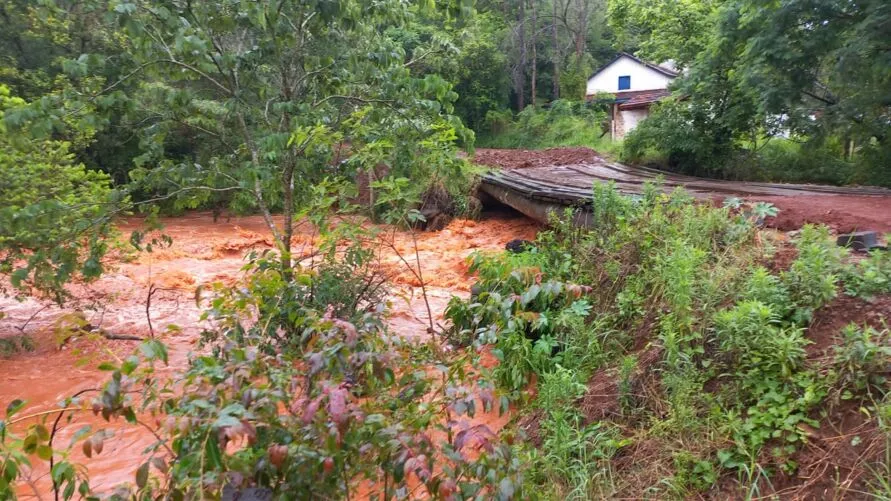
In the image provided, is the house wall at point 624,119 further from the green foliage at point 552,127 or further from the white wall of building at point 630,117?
the green foliage at point 552,127

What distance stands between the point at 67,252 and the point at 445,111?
3.29m

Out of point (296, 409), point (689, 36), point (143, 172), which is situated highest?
point (689, 36)

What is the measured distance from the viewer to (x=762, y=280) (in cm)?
363

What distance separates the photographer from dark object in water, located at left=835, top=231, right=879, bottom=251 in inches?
163

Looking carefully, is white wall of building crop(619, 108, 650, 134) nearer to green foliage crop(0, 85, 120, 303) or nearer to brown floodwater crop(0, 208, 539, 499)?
brown floodwater crop(0, 208, 539, 499)

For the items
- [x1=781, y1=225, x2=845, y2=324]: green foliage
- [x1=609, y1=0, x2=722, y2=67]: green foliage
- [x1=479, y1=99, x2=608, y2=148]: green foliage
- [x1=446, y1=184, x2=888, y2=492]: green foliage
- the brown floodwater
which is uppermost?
[x1=609, y1=0, x2=722, y2=67]: green foliage

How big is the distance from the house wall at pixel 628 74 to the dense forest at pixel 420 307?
60.4 feet

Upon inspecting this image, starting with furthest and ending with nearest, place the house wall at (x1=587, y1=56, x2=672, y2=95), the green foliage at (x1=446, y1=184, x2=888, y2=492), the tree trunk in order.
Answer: the tree trunk, the house wall at (x1=587, y1=56, x2=672, y2=95), the green foliage at (x1=446, y1=184, x2=888, y2=492)

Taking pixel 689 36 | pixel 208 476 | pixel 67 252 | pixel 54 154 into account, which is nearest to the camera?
pixel 208 476

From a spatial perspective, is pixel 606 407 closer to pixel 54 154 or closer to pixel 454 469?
pixel 454 469

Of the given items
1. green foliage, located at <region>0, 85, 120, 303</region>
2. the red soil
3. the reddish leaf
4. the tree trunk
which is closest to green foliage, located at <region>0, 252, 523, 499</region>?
the reddish leaf

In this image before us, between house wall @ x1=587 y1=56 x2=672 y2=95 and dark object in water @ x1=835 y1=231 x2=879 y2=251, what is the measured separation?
77.9 feet

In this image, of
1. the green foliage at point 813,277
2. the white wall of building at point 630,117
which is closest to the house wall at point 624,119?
the white wall of building at point 630,117

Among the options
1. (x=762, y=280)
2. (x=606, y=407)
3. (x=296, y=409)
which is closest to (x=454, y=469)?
(x=296, y=409)
